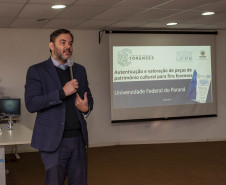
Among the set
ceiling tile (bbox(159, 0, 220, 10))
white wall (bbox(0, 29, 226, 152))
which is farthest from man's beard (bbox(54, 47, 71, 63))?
white wall (bbox(0, 29, 226, 152))

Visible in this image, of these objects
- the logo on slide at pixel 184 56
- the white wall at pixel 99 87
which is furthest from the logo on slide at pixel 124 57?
the logo on slide at pixel 184 56

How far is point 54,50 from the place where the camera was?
2516 mm

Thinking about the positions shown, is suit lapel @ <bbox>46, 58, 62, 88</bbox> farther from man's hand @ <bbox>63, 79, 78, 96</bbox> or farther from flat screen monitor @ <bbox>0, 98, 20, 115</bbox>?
flat screen monitor @ <bbox>0, 98, 20, 115</bbox>

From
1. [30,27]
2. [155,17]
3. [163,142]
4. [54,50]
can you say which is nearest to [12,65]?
[30,27]

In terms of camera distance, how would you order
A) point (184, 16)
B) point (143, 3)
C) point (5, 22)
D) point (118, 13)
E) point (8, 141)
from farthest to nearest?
point (5, 22)
point (184, 16)
point (118, 13)
point (143, 3)
point (8, 141)

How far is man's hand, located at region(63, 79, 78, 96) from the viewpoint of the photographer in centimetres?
232

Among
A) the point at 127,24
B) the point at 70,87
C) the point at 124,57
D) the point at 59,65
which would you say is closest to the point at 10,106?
the point at 124,57

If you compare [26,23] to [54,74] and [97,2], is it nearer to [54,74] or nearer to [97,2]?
[97,2]

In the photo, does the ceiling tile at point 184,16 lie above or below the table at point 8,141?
above

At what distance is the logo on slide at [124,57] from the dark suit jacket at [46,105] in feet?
19.4

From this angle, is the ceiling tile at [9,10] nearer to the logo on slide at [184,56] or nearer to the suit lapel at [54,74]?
the suit lapel at [54,74]

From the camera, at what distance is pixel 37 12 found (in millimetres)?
6254

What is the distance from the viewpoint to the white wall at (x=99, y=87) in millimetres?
8000

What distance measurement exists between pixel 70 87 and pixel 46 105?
0.20 meters
